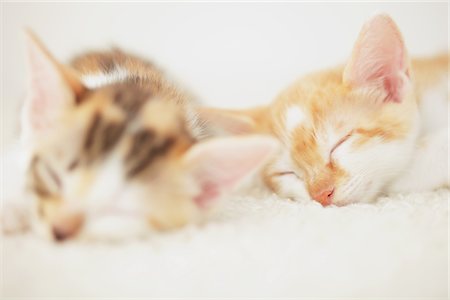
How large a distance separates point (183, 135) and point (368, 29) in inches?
19.2

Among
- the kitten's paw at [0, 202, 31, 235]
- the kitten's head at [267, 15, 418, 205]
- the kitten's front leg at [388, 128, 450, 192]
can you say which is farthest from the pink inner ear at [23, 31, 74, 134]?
the kitten's front leg at [388, 128, 450, 192]

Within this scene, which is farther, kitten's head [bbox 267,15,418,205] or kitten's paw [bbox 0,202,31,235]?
kitten's head [bbox 267,15,418,205]

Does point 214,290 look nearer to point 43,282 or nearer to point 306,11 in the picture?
point 43,282

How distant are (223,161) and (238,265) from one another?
168 millimetres

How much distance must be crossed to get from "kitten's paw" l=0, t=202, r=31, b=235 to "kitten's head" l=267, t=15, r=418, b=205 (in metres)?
0.57

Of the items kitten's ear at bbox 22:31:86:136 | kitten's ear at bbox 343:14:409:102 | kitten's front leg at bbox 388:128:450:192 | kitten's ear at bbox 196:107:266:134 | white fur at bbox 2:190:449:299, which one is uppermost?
kitten's ear at bbox 22:31:86:136

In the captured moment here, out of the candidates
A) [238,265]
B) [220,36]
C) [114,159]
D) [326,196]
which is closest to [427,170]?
[326,196]

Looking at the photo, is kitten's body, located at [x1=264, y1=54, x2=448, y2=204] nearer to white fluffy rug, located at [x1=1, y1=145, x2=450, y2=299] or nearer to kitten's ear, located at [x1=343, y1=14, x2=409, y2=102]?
kitten's ear, located at [x1=343, y1=14, x2=409, y2=102]

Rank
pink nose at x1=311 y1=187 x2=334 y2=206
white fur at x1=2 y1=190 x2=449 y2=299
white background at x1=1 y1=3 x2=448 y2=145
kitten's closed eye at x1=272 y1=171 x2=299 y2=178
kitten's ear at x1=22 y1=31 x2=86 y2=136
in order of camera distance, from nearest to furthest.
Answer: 1. white fur at x1=2 y1=190 x2=449 y2=299
2. kitten's ear at x1=22 y1=31 x2=86 y2=136
3. pink nose at x1=311 y1=187 x2=334 y2=206
4. kitten's closed eye at x1=272 y1=171 x2=299 y2=178
5. white background at x1=1 y1=3 x2=448 y2=145

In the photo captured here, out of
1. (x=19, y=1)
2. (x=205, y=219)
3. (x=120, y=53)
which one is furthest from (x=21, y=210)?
(x=19, y=1)

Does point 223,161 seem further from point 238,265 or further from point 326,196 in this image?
point 326,196

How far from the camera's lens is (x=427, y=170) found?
3.74 ft

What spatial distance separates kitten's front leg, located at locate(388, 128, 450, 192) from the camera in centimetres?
113

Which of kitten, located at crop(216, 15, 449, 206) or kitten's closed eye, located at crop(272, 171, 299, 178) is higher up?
kitten, located at crop(216, 15, 449, 206)
